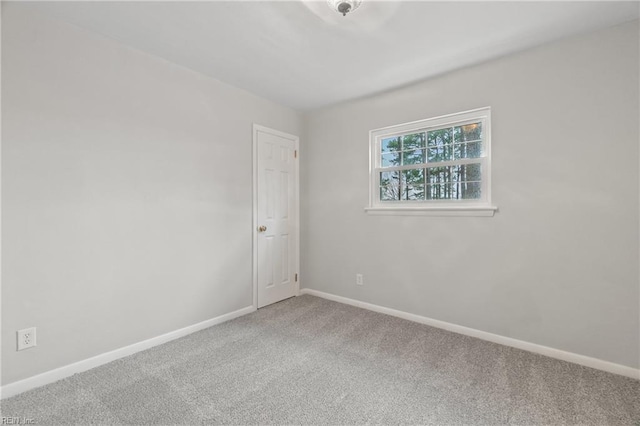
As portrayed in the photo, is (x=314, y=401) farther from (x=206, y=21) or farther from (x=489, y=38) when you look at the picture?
(x=489, y=38)

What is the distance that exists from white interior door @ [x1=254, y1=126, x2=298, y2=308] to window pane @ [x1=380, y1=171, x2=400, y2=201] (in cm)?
113

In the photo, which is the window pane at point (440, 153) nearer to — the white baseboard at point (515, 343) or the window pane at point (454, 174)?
the window pane at point (454, 174)

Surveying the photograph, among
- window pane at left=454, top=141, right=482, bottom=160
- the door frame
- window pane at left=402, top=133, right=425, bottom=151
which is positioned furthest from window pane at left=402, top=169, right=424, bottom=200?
the door frame

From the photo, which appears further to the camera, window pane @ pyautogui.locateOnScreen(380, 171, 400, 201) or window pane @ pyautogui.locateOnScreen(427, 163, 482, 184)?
window pane @ pyautogui.locateOnScreen(380, 171, 400, 201)

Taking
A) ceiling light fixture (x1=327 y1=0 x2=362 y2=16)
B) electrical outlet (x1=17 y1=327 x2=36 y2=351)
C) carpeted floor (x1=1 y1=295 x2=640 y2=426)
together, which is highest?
ceiling light fixture (x1=327 y1=0 x2=362 y2=16)

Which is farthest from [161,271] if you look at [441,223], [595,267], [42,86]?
[595,267]

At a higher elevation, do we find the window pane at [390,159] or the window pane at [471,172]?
the window pane at [390,159]

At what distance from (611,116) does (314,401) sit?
278cm

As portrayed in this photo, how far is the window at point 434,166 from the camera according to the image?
104 inches

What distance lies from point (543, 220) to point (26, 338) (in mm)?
3744

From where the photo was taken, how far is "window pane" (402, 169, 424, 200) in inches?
120

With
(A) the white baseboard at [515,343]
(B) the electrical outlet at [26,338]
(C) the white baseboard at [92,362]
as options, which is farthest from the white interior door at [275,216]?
(B) the electrical outlet at [26,338]

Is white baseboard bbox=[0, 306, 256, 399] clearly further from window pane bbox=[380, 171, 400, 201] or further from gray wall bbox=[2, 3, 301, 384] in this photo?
window pane bbox=[380, 171, 400, 201]

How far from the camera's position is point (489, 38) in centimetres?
219
